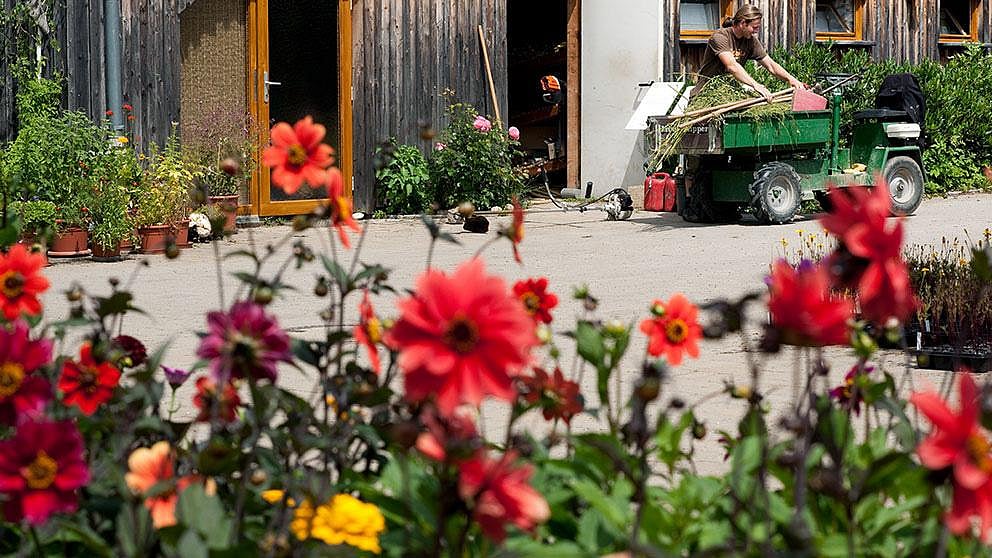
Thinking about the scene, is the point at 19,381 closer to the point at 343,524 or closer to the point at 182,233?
the point at 343,524

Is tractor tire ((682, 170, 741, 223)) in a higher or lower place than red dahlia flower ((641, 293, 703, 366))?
higher

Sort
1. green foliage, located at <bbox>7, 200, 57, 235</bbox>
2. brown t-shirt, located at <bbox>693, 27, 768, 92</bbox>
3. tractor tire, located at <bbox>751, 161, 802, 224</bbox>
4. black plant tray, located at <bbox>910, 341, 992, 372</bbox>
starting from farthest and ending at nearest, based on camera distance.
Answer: brown t-shirt, located at <bbox>693, 27, 768, 92</bbox>, tractor tire, located at <bbox>751, 161, 802, 224</bbox>, green foliage, located at <bbox>7, 200, 57, 235</bbox>, black plant tray, located at <bbox>910, 341, 992, 372</bbox>

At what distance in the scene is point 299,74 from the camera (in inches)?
571

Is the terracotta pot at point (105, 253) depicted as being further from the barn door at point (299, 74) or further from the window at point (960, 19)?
the window at point (960, 19)

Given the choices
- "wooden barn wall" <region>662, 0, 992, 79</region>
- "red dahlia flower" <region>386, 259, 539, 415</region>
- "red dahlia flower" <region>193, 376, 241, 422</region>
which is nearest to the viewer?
"red dahlia flower" <region>386, 259, 539, 415</region>

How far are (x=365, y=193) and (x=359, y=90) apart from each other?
1046 millimetres

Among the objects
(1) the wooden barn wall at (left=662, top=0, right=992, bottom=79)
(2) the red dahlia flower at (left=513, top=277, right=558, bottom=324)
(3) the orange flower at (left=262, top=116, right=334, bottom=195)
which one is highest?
(1) the wooden barn wall at (left=662, top=0, right=992, bottom=79)

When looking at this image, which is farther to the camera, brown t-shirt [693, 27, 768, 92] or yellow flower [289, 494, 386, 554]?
brown t-shirt [693, 27, 768, 92]

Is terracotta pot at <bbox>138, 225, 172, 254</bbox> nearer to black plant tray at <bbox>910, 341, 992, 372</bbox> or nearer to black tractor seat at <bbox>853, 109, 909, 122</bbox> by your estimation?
black tractor seat at <bbox>853, 109, 909, 122</bbox>

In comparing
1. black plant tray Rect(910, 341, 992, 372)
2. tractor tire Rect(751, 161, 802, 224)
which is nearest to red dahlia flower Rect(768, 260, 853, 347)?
black plant tray Rect(910, 341, 992, 372)

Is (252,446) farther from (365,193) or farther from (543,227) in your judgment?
(365,193)

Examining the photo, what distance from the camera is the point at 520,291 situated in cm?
260

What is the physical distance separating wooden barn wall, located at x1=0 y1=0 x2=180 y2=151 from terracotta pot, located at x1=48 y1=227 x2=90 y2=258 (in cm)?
196

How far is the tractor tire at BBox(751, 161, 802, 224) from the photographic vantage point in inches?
519
